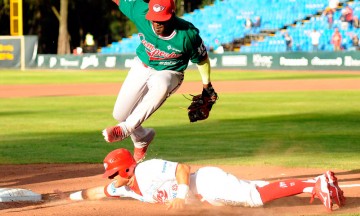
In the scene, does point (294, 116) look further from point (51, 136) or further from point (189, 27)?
point (189, 27)

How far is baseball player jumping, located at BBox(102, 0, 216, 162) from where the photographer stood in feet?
28.3

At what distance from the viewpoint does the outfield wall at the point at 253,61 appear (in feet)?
122

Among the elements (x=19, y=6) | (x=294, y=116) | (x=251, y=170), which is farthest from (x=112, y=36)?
(x=251, y=170)

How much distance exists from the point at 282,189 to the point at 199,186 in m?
0.74

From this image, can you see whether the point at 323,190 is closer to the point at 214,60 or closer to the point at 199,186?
the point at 199,186

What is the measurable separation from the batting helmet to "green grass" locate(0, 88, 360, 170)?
4.34 meters

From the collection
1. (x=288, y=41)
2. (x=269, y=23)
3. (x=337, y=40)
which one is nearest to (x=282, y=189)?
(x=337, y=40)

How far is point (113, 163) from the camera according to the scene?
7.29 metres

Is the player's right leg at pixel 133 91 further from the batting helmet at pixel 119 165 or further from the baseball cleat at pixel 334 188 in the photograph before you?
the baseball cleat at pixel 334 188

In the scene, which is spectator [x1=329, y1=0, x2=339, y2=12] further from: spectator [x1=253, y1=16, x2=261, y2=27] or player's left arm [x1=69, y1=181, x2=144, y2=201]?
player's left arm [x1=69, y1=181, x2=144, y2=201]

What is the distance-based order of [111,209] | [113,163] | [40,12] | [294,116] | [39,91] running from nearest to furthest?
[113,163]
[111,209]
[294,116]
[39,91]
[40,12]

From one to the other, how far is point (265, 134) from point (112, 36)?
6158cm

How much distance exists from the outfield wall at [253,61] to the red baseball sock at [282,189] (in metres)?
29.6

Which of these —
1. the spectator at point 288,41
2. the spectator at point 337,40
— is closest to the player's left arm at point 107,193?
the spectator at point 337,40
